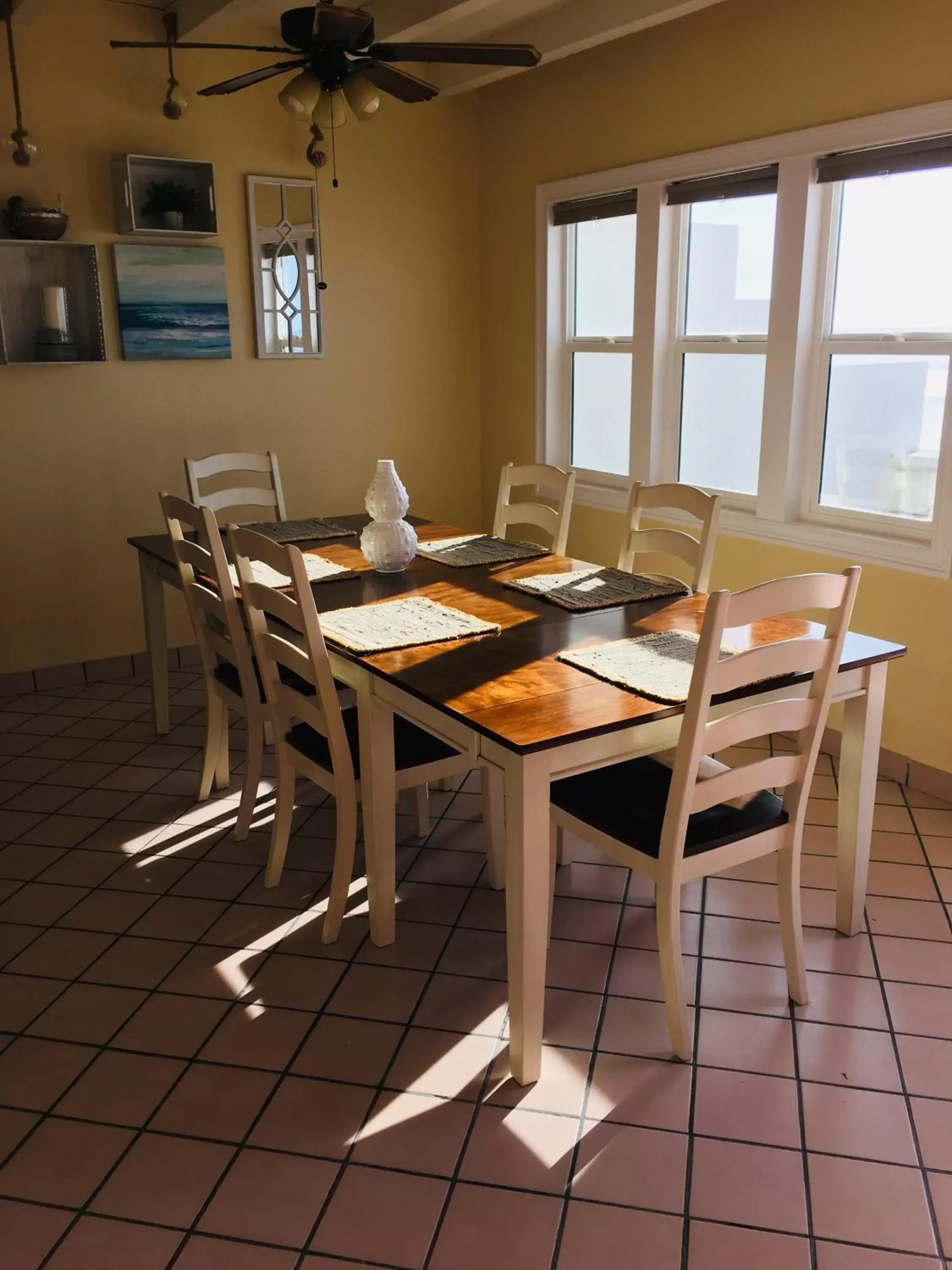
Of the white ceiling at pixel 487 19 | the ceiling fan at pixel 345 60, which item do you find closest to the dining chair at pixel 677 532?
the ceiling fan at pixel 345 60

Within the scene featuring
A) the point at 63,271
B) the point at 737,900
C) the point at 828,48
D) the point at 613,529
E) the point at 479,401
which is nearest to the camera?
the point at 737,900

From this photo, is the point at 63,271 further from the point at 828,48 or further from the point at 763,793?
the point at 763,793

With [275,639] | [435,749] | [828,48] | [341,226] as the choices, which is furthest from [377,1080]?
[341,226]

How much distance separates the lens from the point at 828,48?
312 cm

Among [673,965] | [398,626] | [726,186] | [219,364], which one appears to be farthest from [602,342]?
[673,965]

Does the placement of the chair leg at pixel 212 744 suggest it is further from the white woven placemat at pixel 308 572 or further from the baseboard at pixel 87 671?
the baseboard at pixel 87 671

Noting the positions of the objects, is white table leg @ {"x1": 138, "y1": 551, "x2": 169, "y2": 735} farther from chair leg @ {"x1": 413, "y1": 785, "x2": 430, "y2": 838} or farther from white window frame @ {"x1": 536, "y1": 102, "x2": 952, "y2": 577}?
white window frame @ {"x1": 536, "y1": 102, "x2": 952, "y2": 577}

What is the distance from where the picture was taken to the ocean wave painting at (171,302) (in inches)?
161

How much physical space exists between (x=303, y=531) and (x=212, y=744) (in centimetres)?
84

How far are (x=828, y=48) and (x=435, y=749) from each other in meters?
2.49

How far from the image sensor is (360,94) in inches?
98.1

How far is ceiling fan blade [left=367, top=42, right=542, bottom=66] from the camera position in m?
2.38

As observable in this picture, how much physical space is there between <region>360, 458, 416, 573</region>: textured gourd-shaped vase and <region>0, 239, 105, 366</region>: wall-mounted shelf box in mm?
1777

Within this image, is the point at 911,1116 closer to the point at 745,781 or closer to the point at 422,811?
the point at 745,781
